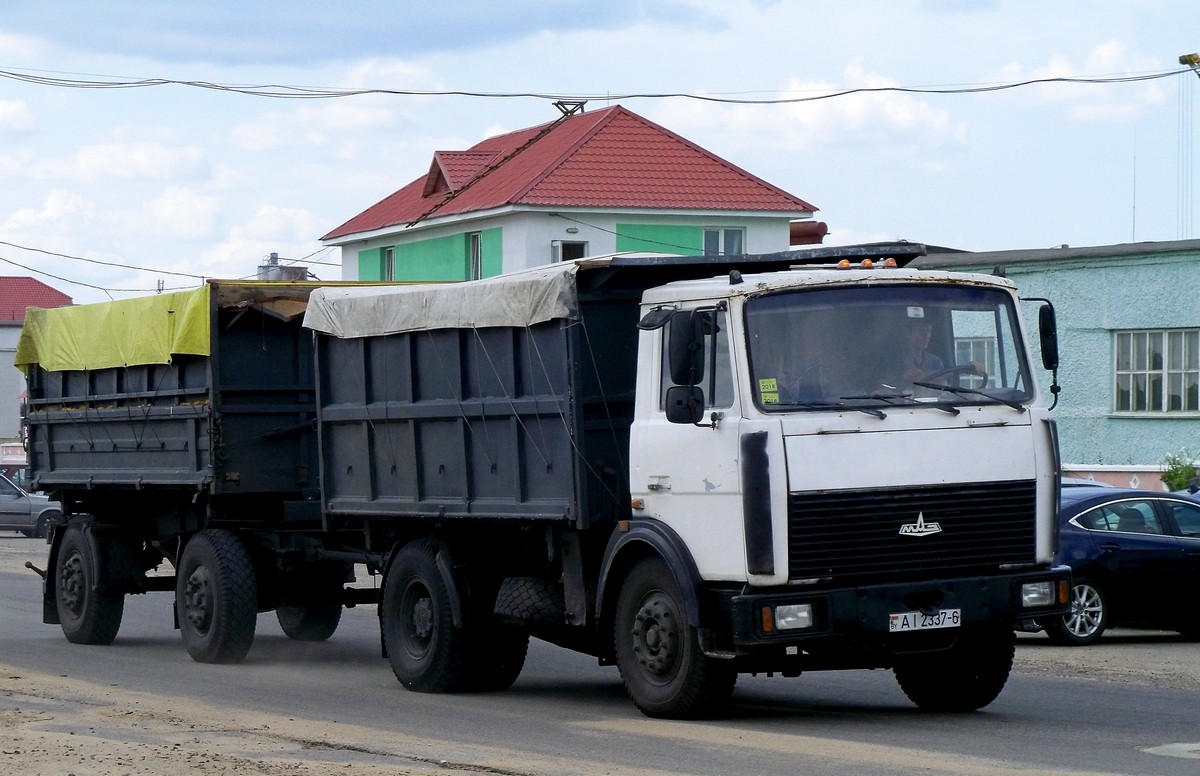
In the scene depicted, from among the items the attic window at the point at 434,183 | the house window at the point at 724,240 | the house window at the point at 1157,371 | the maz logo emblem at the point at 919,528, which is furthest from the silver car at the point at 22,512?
the maz logo emblem at the point at 919,528

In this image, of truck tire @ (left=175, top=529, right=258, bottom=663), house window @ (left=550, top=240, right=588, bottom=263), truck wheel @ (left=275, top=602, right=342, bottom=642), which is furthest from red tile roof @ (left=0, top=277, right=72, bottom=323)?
truck tire @ (left=175, top=529, right=258, bottom=663)

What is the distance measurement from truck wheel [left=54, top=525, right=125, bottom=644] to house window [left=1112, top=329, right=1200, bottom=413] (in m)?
21.8

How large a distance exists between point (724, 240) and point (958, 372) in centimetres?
3578

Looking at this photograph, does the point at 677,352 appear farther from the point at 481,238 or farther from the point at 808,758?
→ the point at 481,238

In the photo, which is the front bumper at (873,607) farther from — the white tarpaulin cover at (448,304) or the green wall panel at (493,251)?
the green wall panel at (493,251)

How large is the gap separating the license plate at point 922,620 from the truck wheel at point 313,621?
734cm

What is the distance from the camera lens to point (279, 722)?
34.4ft

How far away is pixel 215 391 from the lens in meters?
13.9

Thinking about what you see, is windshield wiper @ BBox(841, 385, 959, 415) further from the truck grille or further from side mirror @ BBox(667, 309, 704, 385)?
side mirror @ BBox(667, 309, 704, 385)

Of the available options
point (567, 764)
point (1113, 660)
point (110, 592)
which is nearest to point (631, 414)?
point (567, 764)

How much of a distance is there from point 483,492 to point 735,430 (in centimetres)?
245

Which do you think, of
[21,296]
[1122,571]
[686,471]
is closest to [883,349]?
[686,471]

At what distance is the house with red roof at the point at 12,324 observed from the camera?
8419 cm

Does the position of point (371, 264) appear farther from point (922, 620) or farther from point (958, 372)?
point (922, 620)
